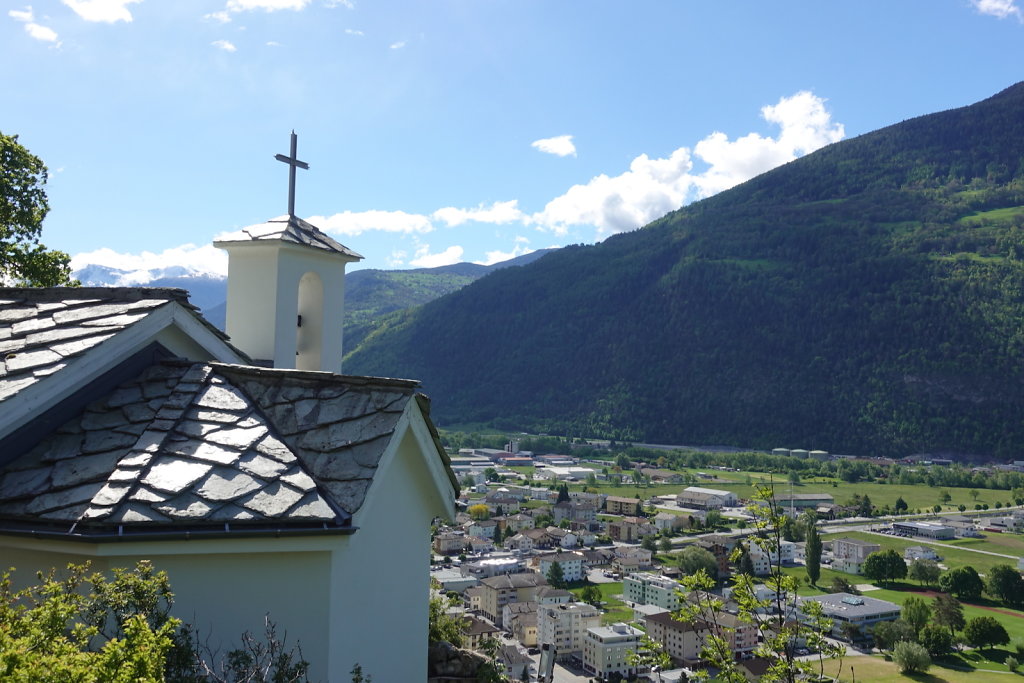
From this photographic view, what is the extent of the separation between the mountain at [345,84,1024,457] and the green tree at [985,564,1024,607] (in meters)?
78.7

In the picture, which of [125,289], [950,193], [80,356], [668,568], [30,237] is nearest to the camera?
[80,356]

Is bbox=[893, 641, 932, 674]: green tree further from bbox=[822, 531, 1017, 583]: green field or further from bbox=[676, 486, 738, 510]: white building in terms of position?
bbox=[676, 486, 738, 510]: white building

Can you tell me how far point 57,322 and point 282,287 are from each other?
2.41 metres

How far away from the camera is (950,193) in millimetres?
199750

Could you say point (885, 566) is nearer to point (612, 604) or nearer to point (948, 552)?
point (948, 552)

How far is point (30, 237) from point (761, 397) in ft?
492

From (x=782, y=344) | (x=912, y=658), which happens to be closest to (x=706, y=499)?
(x=912, y=658)

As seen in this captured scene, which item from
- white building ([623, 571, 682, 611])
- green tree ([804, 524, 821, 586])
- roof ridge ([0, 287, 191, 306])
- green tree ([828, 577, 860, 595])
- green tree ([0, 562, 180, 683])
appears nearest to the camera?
green tree ([0, 562, 180, 683])

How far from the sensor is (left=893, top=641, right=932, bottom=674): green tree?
43500 millimetres

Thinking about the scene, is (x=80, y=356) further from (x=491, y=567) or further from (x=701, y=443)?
(x=701, y=443)

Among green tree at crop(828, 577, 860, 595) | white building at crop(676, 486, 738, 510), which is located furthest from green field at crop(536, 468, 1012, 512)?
green tree at crop(828, 577, 860, 595)

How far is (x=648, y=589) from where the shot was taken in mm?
57469

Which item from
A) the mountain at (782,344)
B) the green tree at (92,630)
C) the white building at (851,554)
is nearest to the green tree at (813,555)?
the white building at (851,554)

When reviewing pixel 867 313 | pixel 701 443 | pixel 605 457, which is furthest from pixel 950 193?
pixel 605 457
